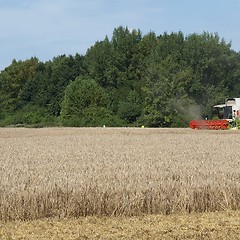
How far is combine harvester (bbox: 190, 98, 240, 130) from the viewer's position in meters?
43.8

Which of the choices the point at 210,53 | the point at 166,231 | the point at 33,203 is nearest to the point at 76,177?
the point at 33,203

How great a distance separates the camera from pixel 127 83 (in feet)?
266

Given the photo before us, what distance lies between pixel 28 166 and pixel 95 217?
4.92 metres

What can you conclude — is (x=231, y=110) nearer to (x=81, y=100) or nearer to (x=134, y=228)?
(x=81, y=100)

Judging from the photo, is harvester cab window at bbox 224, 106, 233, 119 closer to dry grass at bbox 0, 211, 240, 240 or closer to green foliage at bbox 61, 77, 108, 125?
green foliage at bbox 61, 77, 108, 125

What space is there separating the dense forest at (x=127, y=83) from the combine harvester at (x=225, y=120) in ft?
50.1

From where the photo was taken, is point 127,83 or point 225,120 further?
point 127,83

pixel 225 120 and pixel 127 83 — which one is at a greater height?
pixel 127 83

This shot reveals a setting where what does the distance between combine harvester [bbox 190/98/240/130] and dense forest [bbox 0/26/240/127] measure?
15280 mm

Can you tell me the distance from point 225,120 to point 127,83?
125 ft

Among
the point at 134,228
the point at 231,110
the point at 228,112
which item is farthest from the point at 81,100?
the point at 134,228

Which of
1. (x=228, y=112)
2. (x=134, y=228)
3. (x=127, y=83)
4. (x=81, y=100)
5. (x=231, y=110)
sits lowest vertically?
(x=134, y=228)

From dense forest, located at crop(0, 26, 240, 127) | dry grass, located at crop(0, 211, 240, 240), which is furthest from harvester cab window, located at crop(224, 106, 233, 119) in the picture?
dry grass, located at crop(0, 211, 240, 240)

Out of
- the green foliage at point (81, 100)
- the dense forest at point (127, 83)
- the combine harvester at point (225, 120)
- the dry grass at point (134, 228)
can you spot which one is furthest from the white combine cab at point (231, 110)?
the dry grass at point (134, 228)
